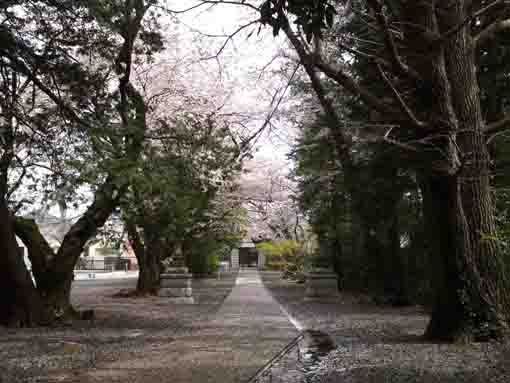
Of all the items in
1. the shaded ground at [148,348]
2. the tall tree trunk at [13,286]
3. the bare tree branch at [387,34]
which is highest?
→ the bare tree branch at [387,34]

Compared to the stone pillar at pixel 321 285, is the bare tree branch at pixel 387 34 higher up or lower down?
higher up

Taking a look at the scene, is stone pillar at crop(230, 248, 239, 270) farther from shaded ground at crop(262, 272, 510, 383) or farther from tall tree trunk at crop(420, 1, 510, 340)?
tall tree trunk at crop(420, 1, 510, 340)

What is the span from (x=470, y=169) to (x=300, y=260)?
22.0 meters

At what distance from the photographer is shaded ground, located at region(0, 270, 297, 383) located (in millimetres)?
5520

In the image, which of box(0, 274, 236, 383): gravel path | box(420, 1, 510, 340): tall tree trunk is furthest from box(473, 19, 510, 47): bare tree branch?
box(0, 274, 236, 383): gravel path

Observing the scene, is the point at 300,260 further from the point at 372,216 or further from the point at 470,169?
the point at 470,169

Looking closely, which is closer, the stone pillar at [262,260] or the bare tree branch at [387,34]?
the bare tree branch at [387,34]

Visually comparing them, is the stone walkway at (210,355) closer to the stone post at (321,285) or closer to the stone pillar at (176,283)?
the stone pillar at (176,283)

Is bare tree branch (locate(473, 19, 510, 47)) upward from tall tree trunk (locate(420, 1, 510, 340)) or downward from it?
upward

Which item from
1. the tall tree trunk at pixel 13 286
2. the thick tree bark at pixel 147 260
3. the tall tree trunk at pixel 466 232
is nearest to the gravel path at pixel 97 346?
the tall tree trunk at pixel 13 286

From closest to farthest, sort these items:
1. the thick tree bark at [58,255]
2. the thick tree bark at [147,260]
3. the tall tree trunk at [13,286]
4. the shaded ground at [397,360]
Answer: the shaded ground at [397,360]
the tall tree trunk at [13,286]
the thick tree bark at [58,255]
the thick tree bark at [147,260]

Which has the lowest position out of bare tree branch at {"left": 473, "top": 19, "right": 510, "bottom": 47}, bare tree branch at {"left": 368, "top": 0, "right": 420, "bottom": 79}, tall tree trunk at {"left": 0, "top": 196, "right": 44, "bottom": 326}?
tall tree trunk at {"left": 0, "top": 196, "right": 44, "bottom": 326}

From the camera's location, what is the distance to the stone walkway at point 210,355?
542cm

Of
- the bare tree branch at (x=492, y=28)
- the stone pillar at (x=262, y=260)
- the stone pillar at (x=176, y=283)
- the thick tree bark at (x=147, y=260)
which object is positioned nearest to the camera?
the bare tree branch at (x=492, y=28)
